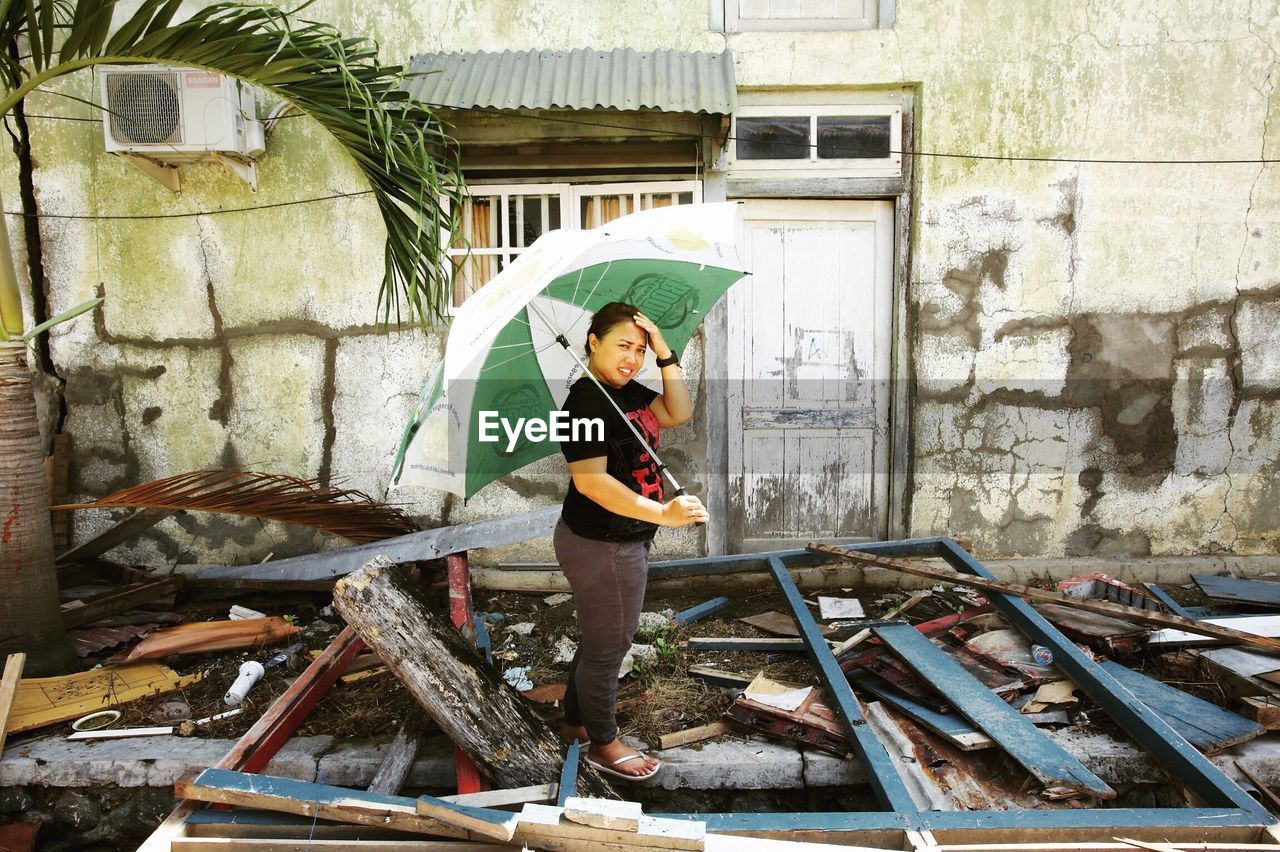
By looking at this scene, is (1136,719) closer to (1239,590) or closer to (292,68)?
(1239,590)

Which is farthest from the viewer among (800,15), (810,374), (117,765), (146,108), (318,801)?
(810,374)

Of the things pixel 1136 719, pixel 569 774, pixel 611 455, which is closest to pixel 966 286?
pixel 1136 719

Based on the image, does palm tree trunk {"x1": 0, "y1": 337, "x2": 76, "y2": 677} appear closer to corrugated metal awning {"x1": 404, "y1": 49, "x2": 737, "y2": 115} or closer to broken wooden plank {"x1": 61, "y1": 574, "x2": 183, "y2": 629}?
broken wooden plank {"x1": 61, "y1": 574, "x2": 183, "y2": 629}

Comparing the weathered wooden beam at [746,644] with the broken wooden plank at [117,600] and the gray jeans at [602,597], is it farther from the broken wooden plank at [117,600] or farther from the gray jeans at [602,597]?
the broken wooden plank at [117,600]

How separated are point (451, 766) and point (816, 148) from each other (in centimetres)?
411

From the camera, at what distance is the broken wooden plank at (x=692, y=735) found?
Answer: 3.27 m

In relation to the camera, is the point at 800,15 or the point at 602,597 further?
the point at 800,15

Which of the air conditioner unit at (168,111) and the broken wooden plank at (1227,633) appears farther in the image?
the air conditioner unit at (168,111)

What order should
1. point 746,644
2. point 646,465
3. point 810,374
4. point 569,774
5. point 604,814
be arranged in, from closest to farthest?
point 604,814
point 569,774
point 646,465
point 746,644
point 810,374

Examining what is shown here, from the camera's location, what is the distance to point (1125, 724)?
305 cm

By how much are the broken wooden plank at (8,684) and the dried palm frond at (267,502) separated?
787 millimetres

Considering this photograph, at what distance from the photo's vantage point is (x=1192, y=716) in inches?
128

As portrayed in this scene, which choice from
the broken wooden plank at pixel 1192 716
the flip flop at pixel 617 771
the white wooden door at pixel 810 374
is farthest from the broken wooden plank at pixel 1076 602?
the flip flop at pixel 617 771

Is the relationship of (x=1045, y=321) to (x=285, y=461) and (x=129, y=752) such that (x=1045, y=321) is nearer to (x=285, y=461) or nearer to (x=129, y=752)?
(x=285, y=461)
